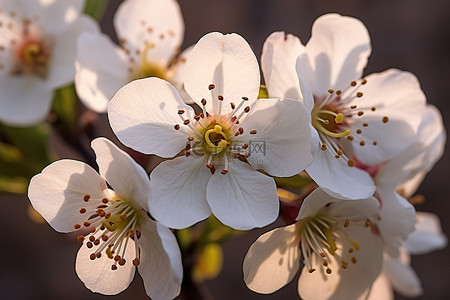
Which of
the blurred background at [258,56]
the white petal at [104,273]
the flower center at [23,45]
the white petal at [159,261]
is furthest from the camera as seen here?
the blurred background at [258,56]

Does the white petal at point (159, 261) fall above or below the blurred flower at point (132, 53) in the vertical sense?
below

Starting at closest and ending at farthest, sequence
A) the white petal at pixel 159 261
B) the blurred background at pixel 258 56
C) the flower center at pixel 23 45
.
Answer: the white petal at pixel 159 261, the flower center at pixel 23 45, the blurred background at pixel 258 56

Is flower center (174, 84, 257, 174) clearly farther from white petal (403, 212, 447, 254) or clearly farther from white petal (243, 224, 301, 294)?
white petal (403, 212, 447, 254)

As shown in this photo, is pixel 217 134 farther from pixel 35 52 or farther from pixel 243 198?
pixel 35 52

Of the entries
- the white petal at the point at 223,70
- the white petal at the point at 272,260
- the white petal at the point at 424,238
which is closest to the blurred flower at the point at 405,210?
the white petal at the point at 424,238

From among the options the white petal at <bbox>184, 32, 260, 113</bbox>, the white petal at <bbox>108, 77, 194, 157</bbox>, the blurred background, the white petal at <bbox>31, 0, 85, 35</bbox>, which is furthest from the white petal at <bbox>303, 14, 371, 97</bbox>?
the blurred background

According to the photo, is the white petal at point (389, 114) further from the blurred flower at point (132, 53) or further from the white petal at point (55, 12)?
the white petal at point (55, 12)

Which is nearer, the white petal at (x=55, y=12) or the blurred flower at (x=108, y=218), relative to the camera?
the blurred flower at (x=108, y=218)

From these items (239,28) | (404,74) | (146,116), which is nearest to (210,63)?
(146,116)
